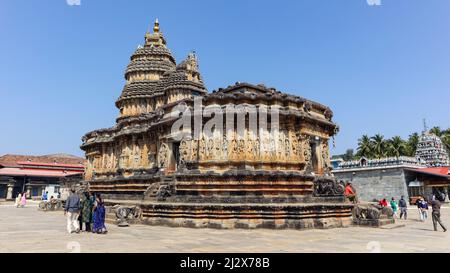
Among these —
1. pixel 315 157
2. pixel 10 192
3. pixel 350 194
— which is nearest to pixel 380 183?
pixel 315 157

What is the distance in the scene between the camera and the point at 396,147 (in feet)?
192

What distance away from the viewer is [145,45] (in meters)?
39.2

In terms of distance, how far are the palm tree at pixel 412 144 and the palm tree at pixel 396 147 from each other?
112 centimetres

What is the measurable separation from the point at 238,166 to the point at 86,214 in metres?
7.09

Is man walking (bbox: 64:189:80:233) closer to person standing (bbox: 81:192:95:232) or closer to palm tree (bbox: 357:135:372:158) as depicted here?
person standing (bbox: 81:192:95:232)

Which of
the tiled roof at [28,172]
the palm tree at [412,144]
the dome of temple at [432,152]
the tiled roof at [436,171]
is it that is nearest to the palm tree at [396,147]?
the palm tree at [412,144]

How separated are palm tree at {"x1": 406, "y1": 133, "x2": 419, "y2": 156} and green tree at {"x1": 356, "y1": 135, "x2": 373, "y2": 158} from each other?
631cm

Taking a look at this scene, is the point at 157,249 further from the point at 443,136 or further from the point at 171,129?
the point at 443,136

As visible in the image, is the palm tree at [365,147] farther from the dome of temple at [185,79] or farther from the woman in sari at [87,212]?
the woman in sari at [87,212]

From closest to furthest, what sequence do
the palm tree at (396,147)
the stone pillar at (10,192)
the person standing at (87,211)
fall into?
the person standing at (87,211) < the stone pillar at (10,192) < the palm tree at (396,147)

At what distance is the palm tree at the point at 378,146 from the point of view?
59866mm

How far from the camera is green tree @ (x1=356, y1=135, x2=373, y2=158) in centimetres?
6141
